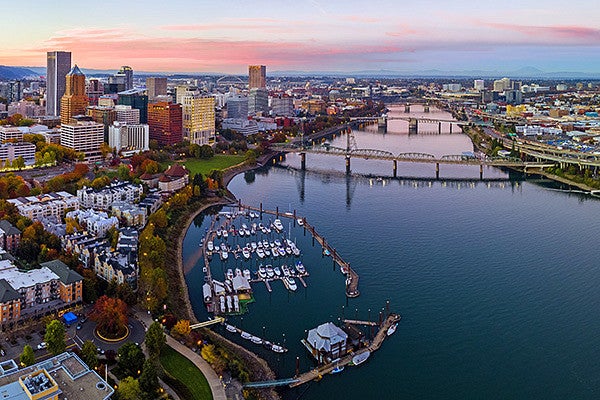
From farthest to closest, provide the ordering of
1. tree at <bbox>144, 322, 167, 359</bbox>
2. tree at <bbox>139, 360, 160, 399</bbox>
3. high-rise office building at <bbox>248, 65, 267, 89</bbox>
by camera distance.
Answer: high-rise office building at <bbox>248, 65, 267, 89</bbox> → tree at <bbox>144, 322, 167, 359</bbox> → tree at <bbox>139, 360, 160, 399</bbox>

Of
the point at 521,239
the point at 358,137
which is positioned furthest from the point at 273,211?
the point at 358,137

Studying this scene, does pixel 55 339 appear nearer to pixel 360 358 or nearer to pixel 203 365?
pixel 203 365

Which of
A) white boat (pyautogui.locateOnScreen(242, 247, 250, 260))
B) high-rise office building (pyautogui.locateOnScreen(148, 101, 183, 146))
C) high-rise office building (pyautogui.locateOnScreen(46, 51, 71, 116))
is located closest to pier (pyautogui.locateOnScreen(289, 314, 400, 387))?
white boat (pyautogui.locateOnScreen(242, 247, 250, 260))

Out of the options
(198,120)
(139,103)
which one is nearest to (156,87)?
(139,103)

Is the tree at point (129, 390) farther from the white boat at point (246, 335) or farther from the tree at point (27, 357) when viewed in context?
the white boat at point (246, 335)

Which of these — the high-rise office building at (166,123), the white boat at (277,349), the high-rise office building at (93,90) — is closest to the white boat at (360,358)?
the white boat at (277,349)

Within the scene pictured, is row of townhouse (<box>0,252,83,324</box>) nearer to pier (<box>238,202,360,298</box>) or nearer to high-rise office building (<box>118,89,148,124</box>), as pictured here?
pier (<box>238,202,360,298</box>)

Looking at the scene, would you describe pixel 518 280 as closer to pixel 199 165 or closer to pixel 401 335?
pixel 401 335
